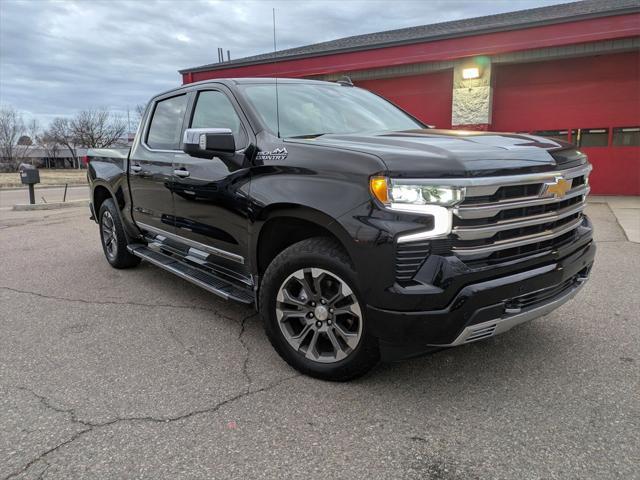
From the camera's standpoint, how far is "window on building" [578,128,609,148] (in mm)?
11055

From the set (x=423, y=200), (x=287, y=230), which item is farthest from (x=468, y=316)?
(x=287, y=230)

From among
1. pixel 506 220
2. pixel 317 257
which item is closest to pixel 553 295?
pixel 506 220

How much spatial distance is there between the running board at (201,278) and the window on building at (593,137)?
33.7 ft

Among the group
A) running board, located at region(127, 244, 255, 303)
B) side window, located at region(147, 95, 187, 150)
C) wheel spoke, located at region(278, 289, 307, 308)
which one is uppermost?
side window, located at region(147, 95, 187, 150)

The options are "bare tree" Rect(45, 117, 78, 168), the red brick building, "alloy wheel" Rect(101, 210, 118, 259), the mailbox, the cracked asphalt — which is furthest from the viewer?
"bare tree" Rect(45, 117, 78, 168)

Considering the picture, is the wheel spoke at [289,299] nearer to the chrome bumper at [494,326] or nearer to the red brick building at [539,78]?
the chrome bumper at [494,326]

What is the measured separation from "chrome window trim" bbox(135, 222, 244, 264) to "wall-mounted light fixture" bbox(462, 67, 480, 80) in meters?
8.90

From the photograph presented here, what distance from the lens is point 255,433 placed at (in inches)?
96.8

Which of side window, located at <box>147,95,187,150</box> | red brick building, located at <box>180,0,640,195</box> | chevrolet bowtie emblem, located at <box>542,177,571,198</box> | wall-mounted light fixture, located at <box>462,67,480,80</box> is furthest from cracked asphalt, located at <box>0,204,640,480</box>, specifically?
wall-mounted light fixture, located at <box>462,67,480,80</box>

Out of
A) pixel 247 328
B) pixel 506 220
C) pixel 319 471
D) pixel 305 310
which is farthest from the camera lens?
pixel 247 328

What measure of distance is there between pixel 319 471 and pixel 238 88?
2727 mm

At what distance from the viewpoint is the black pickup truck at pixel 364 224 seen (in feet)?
7.84

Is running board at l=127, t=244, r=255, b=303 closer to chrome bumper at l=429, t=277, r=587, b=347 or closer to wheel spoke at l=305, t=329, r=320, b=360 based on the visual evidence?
wheel spoke at l=305, t=329, r=320, b=360

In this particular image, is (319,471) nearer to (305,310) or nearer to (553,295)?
(305,310)
